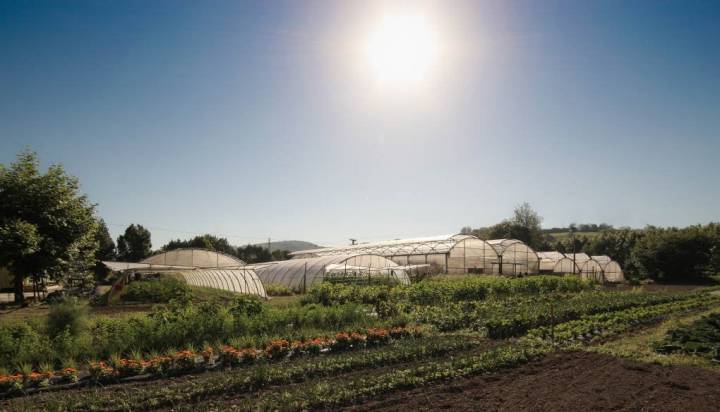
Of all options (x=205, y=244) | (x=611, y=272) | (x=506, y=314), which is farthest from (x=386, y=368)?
(x=205, y=244)

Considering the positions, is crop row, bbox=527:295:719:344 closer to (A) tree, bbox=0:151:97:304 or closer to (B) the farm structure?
(B) the farm structure

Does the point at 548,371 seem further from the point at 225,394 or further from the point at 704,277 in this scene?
the point at 704,277

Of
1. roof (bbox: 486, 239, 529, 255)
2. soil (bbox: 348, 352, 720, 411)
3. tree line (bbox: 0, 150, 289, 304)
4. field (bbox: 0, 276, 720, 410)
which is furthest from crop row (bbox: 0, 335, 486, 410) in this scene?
roof (bbox: 486, 239, 529, 255)

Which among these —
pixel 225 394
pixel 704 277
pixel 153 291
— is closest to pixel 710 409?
pixel 225 394

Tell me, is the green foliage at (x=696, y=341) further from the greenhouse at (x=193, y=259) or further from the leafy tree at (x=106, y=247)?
the leafy tree at (x=106, y=247)

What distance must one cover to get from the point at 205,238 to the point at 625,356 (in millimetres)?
58222

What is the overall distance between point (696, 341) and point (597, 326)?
3.11 metres

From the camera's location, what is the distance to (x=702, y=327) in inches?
463

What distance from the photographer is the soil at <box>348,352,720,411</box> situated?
6852mm

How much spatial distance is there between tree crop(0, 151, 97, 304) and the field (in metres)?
7.95

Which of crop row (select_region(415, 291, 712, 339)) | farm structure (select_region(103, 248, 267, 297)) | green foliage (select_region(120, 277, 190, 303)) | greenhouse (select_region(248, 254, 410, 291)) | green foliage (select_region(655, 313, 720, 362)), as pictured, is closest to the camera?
green foliage (select_region(655, 313, 720, 362))

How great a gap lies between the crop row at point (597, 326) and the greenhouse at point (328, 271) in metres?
12.5

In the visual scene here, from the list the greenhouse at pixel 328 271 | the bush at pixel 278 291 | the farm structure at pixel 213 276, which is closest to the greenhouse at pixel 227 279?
the farm structure at pixel 213 276

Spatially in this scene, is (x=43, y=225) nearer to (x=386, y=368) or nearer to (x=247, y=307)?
(x=247, y=307)
